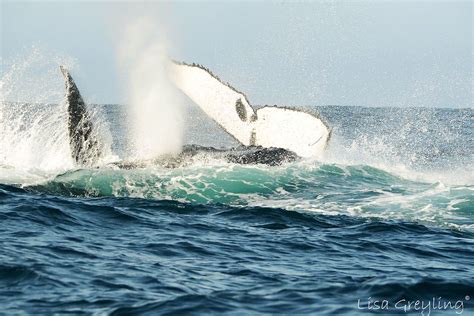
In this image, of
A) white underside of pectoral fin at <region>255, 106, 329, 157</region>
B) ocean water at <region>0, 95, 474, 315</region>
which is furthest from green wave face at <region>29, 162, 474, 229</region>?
white underside of pectoral fin at <region>255, 106, 329, 157</region>

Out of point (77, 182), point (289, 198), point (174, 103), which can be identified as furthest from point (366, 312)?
point (174, 103)

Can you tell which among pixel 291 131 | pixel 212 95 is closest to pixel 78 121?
pixel 212 95

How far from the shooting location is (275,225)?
12.6 metres

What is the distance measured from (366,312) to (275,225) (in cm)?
467

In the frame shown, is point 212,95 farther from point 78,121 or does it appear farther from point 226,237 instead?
point 226,237

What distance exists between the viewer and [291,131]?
56.1 ft

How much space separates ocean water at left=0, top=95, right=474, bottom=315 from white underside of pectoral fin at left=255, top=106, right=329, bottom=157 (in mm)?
578

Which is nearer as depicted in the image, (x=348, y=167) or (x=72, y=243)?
(x=72, y=243)

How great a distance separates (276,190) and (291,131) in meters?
1.74

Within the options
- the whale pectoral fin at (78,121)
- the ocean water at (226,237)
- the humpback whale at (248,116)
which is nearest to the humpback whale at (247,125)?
the humpback whale at (248,116)

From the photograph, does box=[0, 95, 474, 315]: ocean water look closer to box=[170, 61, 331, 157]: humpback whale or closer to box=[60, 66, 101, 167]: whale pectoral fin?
box=[60, 66, 101, 167]: whale pectoral fin

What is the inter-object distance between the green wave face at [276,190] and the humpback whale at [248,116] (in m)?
0.67

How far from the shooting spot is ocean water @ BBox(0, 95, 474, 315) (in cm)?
830

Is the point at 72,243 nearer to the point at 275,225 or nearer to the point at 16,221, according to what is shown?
the point at 16,221
